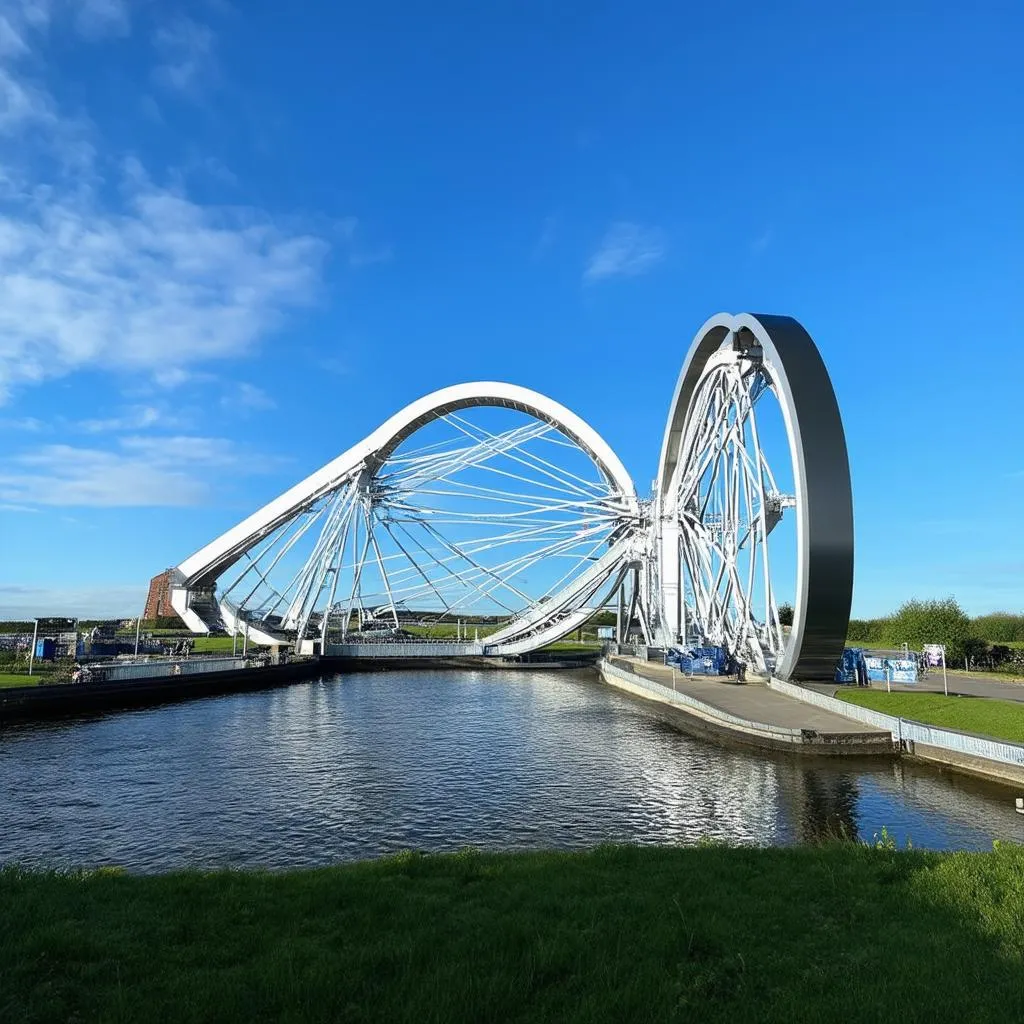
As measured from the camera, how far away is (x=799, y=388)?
27.0 metres

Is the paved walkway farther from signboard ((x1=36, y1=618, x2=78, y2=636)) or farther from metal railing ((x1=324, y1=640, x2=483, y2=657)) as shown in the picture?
signboard ((x1=36, y1=618, x2=78, y2=636))

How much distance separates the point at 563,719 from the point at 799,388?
1631cm

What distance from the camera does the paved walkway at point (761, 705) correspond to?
879 inches

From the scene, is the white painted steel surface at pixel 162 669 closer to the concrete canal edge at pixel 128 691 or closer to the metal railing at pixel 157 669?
the metal railing at pixel 157 669

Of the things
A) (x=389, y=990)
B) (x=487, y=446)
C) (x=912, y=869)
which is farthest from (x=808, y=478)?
(x=487, y=446)

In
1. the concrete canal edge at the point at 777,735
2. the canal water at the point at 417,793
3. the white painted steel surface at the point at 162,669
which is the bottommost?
the canal water at the point at 417,793

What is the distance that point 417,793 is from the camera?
17141 mm

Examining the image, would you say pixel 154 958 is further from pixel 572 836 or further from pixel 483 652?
pixel 483 652

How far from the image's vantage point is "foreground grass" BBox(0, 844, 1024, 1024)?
480 centimetres

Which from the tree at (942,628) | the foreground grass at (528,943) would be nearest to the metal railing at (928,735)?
the foreground grass at (528,943)

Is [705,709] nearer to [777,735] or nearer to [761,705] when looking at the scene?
[761,705]

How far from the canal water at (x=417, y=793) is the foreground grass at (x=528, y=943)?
4.78 meters

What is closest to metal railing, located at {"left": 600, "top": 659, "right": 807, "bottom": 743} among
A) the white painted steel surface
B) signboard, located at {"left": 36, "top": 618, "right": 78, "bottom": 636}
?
the white painted steel surface

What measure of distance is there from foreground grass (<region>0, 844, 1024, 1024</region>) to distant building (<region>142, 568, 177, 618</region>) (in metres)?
101
